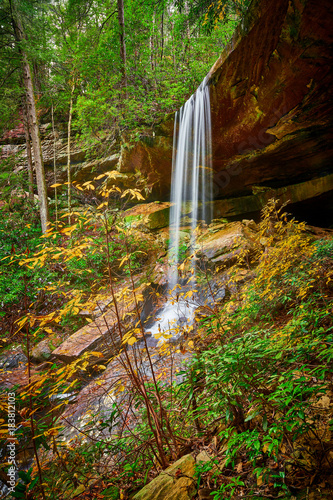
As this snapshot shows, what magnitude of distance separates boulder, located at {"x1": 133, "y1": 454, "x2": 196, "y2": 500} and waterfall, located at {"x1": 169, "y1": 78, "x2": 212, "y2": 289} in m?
4.81

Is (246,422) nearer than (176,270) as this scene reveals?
Yes

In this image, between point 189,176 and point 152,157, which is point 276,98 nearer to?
point 189,176

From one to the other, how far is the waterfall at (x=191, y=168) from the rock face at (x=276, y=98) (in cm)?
33

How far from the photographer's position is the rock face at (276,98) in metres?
3.94

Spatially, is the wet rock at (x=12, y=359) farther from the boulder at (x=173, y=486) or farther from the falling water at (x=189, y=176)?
the boulder at (x=173, y=486)

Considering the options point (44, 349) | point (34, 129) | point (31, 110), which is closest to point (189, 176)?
point (34, 129)

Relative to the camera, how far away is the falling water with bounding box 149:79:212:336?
5914 millimetres

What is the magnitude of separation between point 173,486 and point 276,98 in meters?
6.95

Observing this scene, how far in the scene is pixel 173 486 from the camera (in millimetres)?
1168

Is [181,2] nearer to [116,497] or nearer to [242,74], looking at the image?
[242,74]

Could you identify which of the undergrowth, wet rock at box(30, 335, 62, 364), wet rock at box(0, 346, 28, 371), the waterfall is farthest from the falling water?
the undergrowth

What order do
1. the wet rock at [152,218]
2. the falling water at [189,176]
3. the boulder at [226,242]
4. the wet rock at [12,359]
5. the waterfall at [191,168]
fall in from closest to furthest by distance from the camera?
the wet rock at [12,359] < the boulder at [226,242] < the falling water at [189,176] < the waterfall at [191,168] < the wet rock at [152,218]

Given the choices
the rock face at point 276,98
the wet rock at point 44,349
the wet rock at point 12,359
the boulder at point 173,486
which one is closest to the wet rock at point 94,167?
the rock face at point 276,98

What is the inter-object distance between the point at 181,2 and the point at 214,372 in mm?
7694
